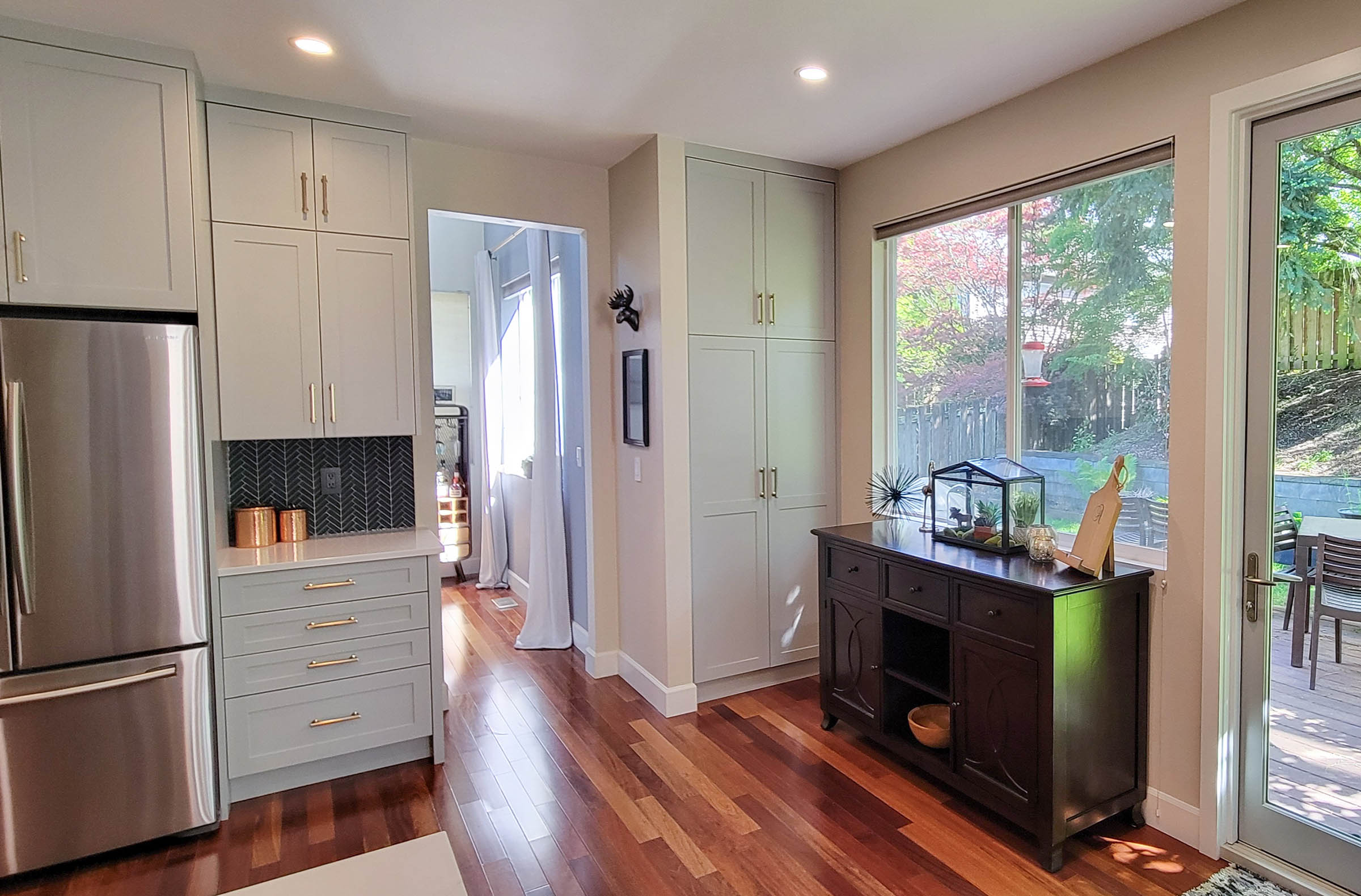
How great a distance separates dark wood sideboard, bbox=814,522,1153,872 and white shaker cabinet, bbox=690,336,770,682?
0.84 m

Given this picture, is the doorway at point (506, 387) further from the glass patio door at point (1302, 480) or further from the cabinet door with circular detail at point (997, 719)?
the glass patio door at point (1302, 480)

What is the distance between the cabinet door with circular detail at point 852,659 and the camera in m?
2.96

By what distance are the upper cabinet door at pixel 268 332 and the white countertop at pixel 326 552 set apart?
0.46 meters

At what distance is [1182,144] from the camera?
233cm

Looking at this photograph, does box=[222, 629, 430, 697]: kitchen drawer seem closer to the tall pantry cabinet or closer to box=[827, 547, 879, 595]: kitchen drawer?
the tall pantry cabinet

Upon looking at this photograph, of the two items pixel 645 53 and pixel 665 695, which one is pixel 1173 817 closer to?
pixel 665 695

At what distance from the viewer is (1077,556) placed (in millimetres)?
2408

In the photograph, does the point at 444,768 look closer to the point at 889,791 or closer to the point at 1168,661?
the point at 889,791

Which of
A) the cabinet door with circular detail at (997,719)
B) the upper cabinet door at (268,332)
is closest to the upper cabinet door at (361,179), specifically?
the upper cabinet door at (268,332)

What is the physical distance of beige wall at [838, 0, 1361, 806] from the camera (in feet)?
6.97

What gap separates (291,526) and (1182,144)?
3.60 metres

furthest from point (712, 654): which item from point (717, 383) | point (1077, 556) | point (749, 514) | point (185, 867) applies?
point (185, 867)

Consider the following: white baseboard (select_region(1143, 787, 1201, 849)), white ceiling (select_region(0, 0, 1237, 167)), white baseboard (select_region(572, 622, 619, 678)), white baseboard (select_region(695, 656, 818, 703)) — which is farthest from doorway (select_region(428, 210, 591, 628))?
white baseboard (select_region(1143, 787, 1201, 849))

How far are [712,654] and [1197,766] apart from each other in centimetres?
194
